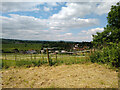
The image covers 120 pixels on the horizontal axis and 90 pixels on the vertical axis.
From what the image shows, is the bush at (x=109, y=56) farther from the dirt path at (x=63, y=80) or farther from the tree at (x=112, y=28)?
the tree at (x=112, y=28)

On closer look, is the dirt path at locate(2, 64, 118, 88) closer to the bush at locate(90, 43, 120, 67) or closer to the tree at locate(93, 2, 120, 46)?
the bush at locate(90, 43, 120, 67)

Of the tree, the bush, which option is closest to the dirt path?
the bush

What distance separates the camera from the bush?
20.7 ft

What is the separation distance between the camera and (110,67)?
21.3 feet

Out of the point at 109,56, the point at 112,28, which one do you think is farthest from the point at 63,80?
the point at 112,28

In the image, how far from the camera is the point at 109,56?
6.65 metres

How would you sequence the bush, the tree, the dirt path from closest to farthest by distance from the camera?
the dirt path < the bush < the tree

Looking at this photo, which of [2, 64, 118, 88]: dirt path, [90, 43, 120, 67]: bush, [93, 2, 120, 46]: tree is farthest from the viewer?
[93, 2, 120, 46]: tree

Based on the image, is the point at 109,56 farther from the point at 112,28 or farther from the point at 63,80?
the point at 112,28

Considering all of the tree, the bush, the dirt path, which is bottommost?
the dirt path

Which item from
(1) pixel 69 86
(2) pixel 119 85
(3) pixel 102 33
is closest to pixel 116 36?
(3) pixel 102 33

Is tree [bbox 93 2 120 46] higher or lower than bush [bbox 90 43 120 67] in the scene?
higher

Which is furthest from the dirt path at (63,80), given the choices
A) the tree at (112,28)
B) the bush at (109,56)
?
the tree at (112,28)

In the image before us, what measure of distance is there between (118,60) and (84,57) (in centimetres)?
299
